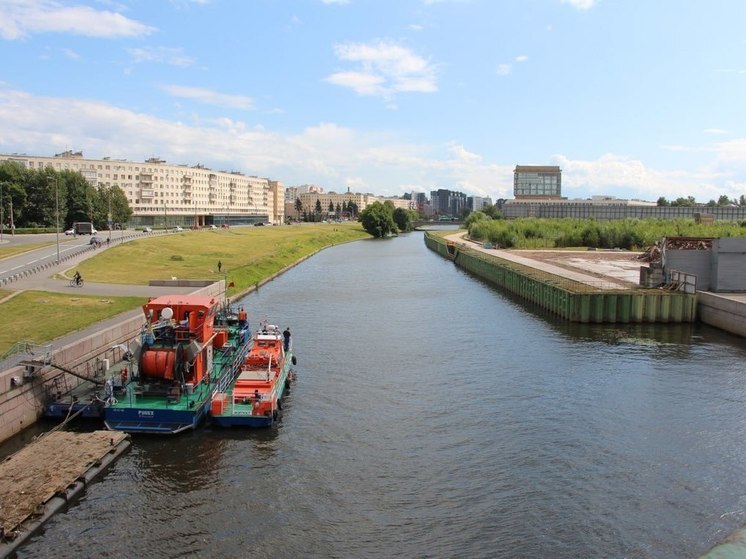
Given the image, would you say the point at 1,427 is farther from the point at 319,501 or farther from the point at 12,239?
the point at 12,239

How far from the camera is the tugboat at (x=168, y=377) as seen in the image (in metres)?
27.0

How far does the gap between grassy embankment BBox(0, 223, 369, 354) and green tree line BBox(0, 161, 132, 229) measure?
2218cm

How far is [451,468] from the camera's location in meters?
25.0

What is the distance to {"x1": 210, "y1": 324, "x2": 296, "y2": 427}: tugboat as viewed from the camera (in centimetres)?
2803

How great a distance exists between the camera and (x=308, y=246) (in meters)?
143

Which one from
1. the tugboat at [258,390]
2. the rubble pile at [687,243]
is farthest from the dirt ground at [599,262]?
the tugboat at [258,390]

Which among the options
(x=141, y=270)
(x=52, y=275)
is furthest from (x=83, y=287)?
(x=141, y=270)

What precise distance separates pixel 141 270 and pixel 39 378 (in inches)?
1697

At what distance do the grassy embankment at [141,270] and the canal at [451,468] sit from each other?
45.5 ft

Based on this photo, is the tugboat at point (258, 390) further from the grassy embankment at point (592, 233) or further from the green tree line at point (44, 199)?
the grassy embankment at point (592, 233)

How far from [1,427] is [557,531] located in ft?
70.2

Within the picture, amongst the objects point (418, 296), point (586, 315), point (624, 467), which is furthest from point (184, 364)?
point (418, 296)

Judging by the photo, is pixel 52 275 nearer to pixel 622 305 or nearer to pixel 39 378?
pixel 39 378

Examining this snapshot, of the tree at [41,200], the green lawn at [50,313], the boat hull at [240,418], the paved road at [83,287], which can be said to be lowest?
the boat hull at [240,418]
